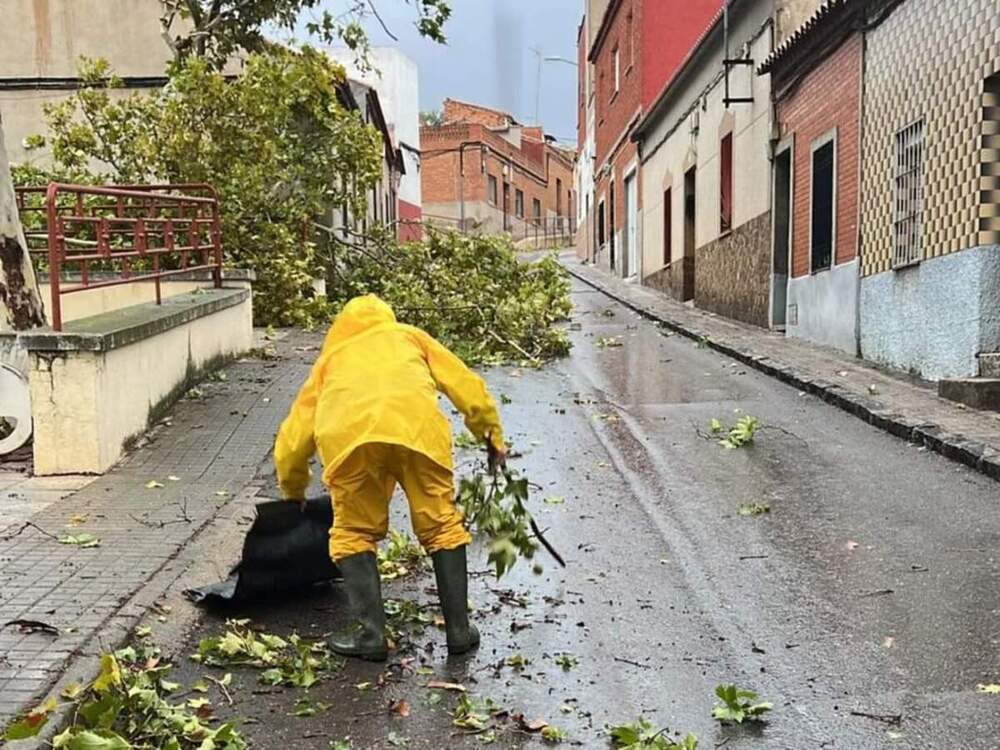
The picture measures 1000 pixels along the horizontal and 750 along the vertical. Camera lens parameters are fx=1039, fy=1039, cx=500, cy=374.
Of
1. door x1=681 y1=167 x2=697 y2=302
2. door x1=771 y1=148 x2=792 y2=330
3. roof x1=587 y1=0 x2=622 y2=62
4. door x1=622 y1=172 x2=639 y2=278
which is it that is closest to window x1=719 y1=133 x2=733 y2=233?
door x1=681 y1=167 x2=697 y2=302

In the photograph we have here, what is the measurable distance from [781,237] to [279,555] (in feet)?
40.2

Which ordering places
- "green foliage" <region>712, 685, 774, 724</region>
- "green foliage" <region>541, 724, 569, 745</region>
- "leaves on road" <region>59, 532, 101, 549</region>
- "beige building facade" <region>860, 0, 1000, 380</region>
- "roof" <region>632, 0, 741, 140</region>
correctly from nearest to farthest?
"green foliage" <region>541, 724, 569, 745</region>
"green foliage" <region>712, 685, 774, 724</region>
"leaves on road" <region>59, 532, 101, 549</region>
"beige building facade" <region>860, 0, 1000, 380</region>
"roof" <region>632, 0, 741, 140</region>

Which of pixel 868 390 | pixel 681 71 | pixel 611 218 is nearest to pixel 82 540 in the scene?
pixel 868 390

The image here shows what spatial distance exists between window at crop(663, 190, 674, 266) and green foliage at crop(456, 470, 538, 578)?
65.2 feet

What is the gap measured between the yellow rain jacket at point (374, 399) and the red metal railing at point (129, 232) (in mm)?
4263

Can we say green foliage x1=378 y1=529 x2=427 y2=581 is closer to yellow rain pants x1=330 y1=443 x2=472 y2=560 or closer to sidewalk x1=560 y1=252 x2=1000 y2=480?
yellow rain pants x1=330 y1=443 x2=472 y2=560

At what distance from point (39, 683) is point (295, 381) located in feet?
22.7

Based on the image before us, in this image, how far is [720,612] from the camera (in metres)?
4.50

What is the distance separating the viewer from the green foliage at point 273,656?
12.8 feet

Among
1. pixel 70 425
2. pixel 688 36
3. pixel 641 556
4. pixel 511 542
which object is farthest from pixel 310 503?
pixel 688 36

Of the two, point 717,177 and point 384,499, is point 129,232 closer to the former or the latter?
point 384,499

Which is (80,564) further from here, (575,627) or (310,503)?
(575,627)

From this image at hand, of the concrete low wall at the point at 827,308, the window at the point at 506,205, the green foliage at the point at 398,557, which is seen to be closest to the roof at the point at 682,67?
the concrete low wall at the point at 827,308

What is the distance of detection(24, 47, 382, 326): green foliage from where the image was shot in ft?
48.3
